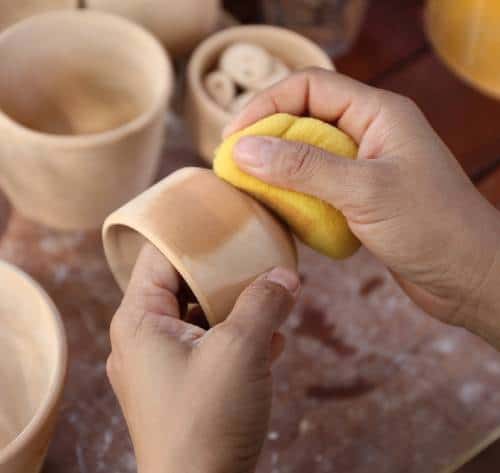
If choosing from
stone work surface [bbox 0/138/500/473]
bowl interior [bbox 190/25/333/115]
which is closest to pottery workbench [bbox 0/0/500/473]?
stone work surface [bbox 0/138/500/473]

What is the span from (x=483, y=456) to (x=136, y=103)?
0.40m

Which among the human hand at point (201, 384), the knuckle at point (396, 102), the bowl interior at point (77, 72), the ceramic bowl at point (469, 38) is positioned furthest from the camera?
the ceramic bowl at point (469, 38)

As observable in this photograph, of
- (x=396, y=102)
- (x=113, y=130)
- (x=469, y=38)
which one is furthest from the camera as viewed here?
(x=469, y=38)

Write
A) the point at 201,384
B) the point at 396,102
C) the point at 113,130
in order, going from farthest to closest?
1. the point at 113,130
2. the point at 396,102
3. the point at 201,384

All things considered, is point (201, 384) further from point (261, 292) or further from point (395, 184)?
point (395, 184)

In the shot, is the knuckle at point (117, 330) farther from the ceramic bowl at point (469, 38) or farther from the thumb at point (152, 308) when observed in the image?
the ceramic bowl at point (469, 38)

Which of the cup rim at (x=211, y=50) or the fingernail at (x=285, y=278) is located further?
the cup rim at (x=211, y=50)

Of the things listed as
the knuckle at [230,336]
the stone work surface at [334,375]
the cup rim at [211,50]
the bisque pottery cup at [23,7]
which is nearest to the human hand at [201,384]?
the knuckle at [230,336]

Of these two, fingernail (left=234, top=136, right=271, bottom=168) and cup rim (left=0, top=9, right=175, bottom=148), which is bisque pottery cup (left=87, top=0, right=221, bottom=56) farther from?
fingernail (left=234, top=136, right=271, bottom=168)

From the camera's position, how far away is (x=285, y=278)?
1.51 ft

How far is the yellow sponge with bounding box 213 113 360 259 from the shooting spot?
48 cm

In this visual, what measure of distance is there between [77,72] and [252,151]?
0.89 feet

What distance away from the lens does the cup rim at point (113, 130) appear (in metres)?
0.55

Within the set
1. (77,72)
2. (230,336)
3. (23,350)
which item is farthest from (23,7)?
(230,336)
